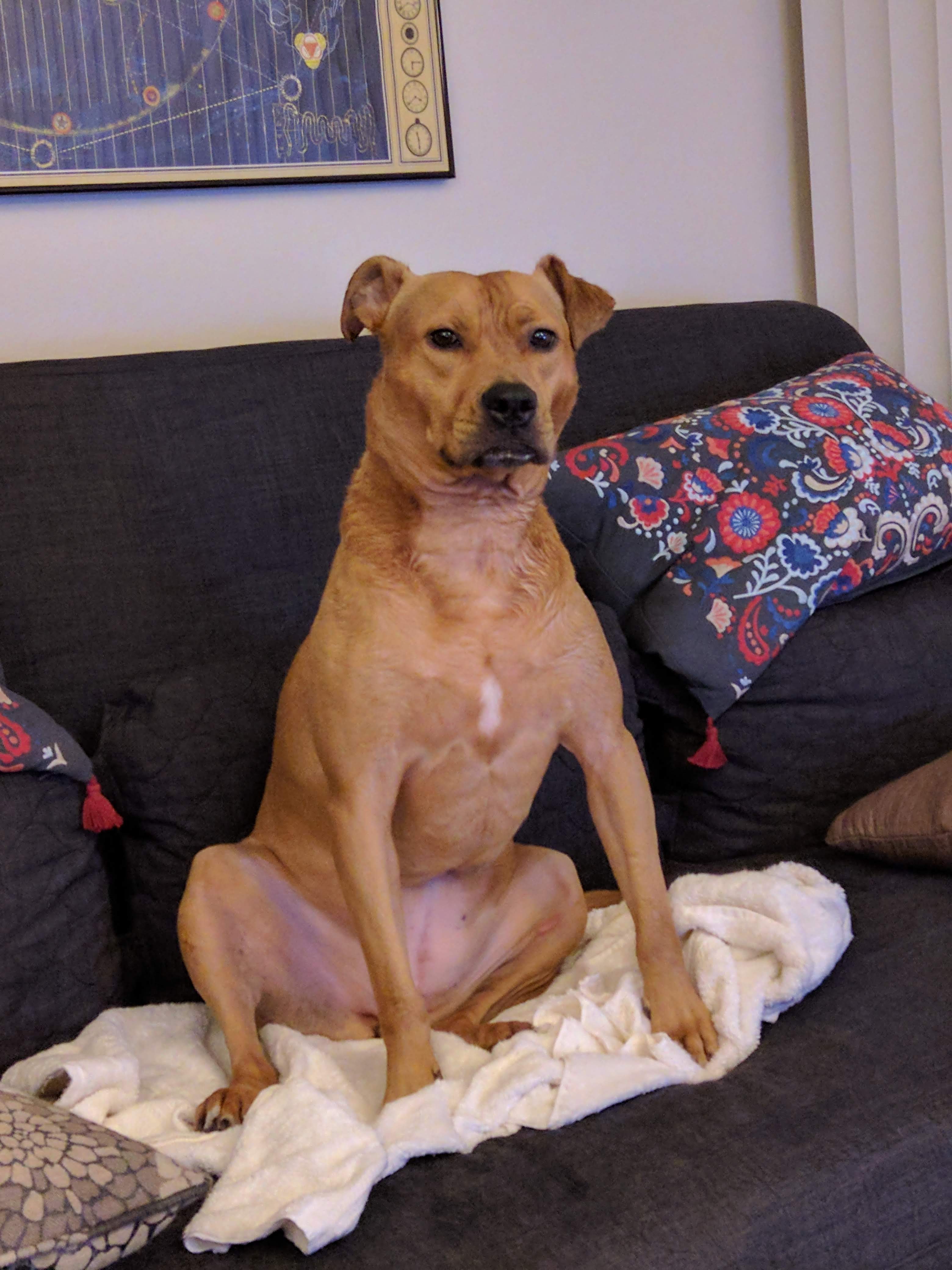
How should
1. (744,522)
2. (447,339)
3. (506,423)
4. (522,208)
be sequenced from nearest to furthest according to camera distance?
(506,423)
(447,339)
(744,522)
(522,208)

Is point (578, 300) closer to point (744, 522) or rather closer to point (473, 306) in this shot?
point (473, 306)

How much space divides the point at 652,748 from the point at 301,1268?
123 cm

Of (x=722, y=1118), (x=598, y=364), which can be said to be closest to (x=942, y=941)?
(x=722, y=1118)

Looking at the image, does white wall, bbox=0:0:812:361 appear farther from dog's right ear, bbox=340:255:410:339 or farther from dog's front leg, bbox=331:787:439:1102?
dog's front leg, bbox=331:787:439:1102

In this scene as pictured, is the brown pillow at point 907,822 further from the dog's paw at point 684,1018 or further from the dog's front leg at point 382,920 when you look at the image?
the dog's front leg at point 382,920

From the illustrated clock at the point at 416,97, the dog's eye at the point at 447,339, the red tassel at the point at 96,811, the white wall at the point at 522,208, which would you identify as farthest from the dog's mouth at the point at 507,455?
the illustrated clock at the point at 416,97

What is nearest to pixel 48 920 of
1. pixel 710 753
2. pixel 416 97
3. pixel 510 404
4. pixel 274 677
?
pixel 274 677

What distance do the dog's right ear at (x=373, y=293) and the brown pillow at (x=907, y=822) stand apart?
100 centimetres

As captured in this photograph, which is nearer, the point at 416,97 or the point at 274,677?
the point at 274,677

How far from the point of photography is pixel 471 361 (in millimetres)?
1597

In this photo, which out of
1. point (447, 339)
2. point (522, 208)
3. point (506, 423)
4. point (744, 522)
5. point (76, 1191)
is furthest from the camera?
point (522, 208)

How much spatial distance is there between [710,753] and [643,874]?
487 millimetres

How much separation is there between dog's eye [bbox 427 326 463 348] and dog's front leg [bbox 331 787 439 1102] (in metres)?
0.58

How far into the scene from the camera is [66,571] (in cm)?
195
